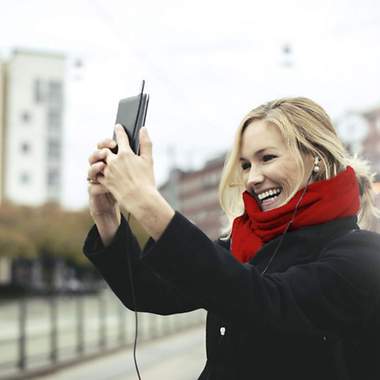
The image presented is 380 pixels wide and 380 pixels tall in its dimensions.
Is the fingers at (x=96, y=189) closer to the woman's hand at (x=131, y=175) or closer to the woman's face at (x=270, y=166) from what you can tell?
the woman's hand at (x=131, y=175)

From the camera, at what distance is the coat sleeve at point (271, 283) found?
1.31m

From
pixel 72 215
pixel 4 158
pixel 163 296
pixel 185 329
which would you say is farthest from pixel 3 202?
pixel 163 296

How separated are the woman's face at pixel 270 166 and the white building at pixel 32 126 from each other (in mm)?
71818

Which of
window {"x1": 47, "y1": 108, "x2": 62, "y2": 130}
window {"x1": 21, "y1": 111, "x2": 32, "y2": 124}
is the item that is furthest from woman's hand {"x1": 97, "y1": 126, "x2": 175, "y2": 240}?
window {"x1": 47, "y1": 108, "x2": 62, "y2": 130}

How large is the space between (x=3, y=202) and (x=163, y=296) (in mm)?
58938

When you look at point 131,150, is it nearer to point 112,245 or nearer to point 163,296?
point 112,245

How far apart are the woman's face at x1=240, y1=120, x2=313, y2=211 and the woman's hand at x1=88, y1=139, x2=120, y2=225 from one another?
276 millimetres

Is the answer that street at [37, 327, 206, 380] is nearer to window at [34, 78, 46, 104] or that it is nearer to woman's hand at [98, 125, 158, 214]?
woman's hand at [98, 125, 158, 214]

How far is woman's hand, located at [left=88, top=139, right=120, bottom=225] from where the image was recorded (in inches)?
56.1

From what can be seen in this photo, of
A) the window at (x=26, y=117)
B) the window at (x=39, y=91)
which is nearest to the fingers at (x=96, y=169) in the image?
the window at (x=26, y=117)

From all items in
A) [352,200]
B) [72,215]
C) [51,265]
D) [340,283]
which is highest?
[352,200]

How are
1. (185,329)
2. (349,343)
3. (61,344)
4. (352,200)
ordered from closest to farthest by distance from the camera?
(349,343) → (352,200) → (61,344) → (185,329)

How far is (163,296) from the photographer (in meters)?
1.76

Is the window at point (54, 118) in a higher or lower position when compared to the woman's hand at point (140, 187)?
lower
